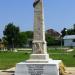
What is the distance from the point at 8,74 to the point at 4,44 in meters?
80.6

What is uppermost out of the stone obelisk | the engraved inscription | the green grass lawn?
the stone obelisk

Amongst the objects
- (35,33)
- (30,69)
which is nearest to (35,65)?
(30,69)

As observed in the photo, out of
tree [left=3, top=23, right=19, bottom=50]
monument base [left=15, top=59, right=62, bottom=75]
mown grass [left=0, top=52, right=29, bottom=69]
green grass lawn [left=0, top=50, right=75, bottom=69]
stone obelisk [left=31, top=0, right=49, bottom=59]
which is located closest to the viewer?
monument base [left=15, top=59, right=62, bottom=75]

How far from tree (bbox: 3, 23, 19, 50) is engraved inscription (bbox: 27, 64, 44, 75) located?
285 feet

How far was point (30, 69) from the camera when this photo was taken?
20859 millimetres

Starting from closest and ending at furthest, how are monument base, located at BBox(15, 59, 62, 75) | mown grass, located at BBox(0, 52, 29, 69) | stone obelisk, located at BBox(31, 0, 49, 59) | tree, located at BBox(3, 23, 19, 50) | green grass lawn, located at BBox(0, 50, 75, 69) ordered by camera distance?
monument base, located at BBox(15, 59, 62, 75), stone obelisk, located at BBox(31, 0, 49, 59), mown grass, located at BBox(0, 52, 29, 69), green grass lawn, located at BBox(0, 50, 75, 69), tree, located at BBox(3, 23, 19, 50)

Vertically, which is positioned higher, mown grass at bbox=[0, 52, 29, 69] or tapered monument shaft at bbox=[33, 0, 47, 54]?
tapered monument shaft at bbox=[33, 0, 47, 54]

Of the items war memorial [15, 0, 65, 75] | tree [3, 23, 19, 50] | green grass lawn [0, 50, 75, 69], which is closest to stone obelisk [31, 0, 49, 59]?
war memorial [15, 0, 65, 75]

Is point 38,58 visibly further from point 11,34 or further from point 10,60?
point 11,34

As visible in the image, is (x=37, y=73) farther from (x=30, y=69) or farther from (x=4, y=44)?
(x=4, y=44)

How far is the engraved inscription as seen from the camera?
20688 millimetres

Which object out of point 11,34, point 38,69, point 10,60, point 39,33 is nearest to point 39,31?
point 39,33

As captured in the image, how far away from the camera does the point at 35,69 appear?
20750 mm

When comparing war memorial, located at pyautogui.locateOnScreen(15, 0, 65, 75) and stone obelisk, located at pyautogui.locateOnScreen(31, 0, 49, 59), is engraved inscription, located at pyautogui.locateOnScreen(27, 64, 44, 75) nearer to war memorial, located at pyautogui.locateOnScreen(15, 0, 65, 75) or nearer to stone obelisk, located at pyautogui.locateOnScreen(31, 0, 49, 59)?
war memorial, located at pyautogui.locateOnScreen(15, 0, 65, 75)
